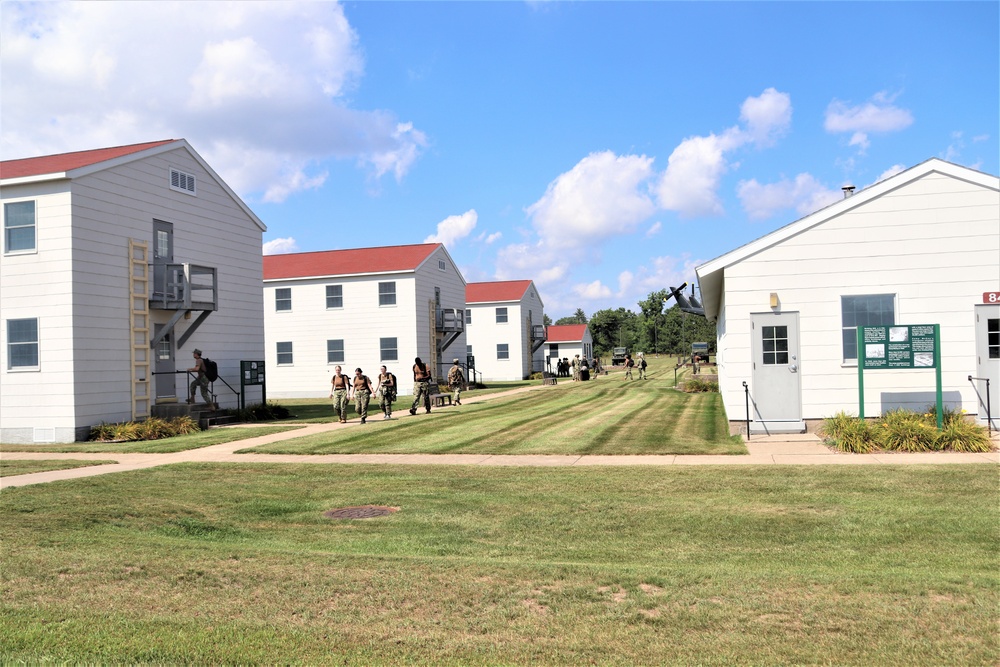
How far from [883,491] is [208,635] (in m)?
8.35

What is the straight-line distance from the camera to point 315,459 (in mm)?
14719

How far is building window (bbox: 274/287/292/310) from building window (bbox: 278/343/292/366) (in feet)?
6.62

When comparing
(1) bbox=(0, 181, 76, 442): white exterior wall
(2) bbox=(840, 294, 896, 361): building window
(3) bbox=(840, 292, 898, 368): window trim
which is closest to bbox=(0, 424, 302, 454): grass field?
(1) bbox=(0, 181, 76, 442): white exterior wall

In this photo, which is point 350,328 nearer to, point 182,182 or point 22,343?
point 182,182

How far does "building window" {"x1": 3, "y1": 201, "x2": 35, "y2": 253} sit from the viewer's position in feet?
63.6

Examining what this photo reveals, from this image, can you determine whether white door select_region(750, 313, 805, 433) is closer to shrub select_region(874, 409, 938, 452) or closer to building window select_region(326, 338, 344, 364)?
shrub select_region(874, 409, 938, 452)

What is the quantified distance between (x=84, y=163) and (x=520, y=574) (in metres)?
18.8

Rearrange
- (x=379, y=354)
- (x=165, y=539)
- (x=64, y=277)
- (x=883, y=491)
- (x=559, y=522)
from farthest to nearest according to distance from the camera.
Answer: (x=379, y=354)
(x=64, y=277)
(x=883, y=491)
(x=559, y=522)
(x=165, y=539)

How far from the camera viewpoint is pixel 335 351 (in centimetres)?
4025

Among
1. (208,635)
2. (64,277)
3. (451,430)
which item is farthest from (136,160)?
(208,635)

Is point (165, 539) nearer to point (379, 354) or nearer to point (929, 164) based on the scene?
point (929, 164)

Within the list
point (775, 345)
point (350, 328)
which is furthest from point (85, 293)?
point (350, 328)

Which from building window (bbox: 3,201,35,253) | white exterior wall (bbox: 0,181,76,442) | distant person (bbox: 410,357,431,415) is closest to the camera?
white exterior wall (bbox: 0,181,76,442)

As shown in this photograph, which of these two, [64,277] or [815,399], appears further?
[64,277]
